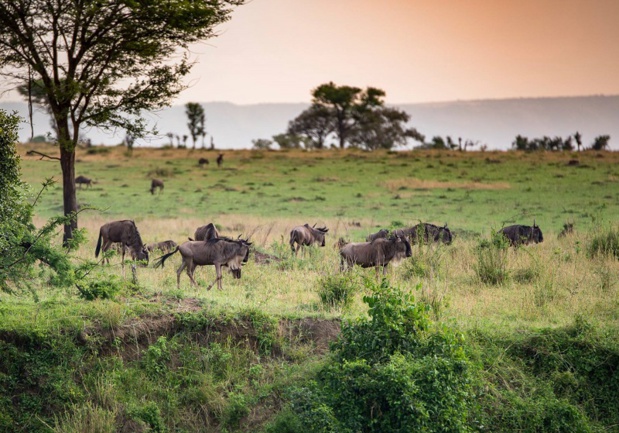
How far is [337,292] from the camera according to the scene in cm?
1356

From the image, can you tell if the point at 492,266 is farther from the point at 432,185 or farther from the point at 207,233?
the point at 432,185

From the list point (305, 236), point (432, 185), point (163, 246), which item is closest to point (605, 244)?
point (305, 236)

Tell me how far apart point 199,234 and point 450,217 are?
→ 13.1 m

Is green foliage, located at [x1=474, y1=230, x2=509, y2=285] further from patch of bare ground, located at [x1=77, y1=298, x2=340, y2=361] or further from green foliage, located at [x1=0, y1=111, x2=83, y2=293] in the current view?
green foliage, located at [x1=0, y1=111, x2=83, y2=293]

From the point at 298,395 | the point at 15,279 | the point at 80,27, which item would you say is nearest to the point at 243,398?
the point at 298,395

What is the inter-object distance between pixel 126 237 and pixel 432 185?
24.0 meters

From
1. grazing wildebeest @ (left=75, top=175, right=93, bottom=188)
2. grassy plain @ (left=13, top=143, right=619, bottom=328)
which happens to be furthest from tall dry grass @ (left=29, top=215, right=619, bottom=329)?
grazing wildebeest @ (left=75, top=175, right=93, bottom=188)

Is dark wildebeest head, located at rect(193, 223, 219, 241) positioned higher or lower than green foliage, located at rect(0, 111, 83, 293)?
lower

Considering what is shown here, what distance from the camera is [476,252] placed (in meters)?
17.9

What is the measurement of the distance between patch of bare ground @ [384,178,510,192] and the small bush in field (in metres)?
20.5

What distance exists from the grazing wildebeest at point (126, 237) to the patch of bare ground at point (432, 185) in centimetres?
2204

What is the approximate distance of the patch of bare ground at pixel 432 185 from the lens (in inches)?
1529

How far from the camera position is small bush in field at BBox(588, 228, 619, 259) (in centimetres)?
1739

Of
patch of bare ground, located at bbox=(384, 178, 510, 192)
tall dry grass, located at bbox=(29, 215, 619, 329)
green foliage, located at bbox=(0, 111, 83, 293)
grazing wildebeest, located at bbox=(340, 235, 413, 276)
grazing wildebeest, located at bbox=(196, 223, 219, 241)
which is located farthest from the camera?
patch of bare ground, located at bbox=(384, 178, 510, 192)
